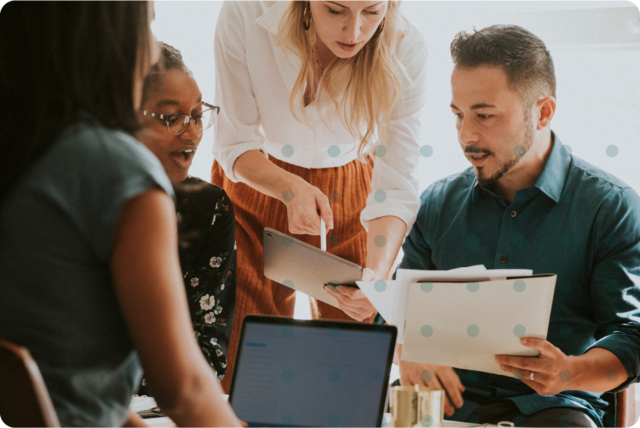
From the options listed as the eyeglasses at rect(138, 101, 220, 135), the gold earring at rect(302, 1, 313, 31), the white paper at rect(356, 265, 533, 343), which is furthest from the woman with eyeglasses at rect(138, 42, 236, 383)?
the white paper at rect(356, 265, 533, 343)

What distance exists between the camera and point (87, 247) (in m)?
0.60

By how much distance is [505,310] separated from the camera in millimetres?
1036

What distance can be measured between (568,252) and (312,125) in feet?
2.48

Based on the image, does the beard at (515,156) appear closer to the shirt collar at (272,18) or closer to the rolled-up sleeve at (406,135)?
the rolled-up sleeve at (406,135)

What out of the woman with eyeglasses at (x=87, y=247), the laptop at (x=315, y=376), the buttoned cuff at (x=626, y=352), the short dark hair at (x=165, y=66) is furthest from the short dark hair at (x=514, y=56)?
the woman with eyeglasses at (x=87, y=247)

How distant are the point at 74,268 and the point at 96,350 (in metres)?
0.09

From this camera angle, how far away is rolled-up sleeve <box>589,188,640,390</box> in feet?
4.06
